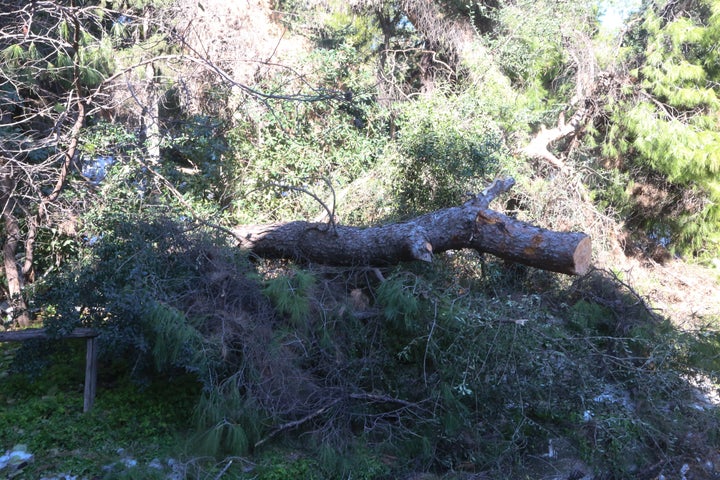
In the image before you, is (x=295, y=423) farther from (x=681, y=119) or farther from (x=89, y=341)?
(x=681, y=119)

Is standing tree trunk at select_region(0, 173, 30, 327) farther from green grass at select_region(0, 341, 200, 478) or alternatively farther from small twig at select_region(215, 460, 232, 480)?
small twig at select_region(215, 460, 232, 480)

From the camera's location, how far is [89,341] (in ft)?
16.4

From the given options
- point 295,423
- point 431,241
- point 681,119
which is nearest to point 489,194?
point 431,241

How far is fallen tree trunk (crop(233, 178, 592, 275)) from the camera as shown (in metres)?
5.30

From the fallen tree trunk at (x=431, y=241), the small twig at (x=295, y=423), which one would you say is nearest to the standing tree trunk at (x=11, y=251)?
the fallen tree trunk at (x=431, y=241)

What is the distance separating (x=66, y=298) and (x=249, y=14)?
18.2 feet

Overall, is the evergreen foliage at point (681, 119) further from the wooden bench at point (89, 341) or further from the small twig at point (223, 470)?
the wooden bench at point (89, 341)

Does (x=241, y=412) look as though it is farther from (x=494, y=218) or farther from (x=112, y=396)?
(x=494, y=218)

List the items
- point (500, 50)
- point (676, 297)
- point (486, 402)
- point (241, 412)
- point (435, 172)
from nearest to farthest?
point (241, 412), point (486, 402), point (435, 172), point (676, 297), point (500, 50)

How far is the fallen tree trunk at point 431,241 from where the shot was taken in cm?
530

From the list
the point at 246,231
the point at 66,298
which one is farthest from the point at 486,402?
the point at 66,298

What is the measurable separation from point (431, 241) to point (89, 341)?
2915mm

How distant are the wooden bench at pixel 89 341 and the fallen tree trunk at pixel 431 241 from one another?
1718mm

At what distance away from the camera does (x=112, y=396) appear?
5.10 m
